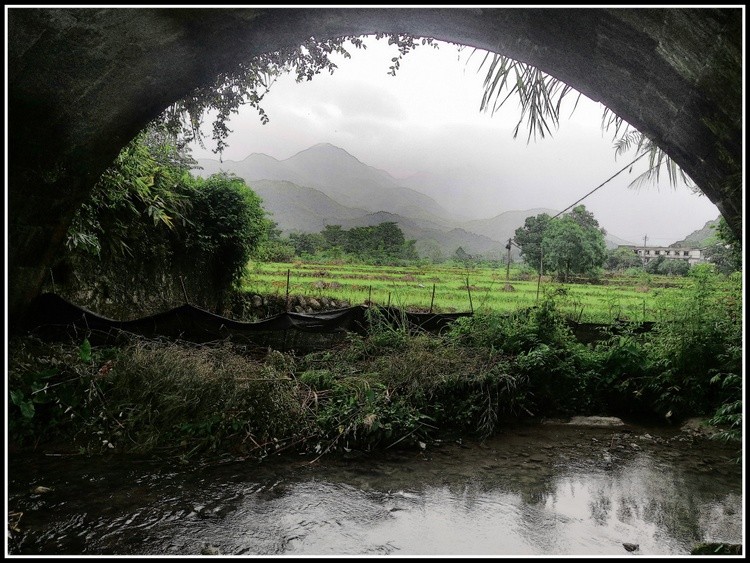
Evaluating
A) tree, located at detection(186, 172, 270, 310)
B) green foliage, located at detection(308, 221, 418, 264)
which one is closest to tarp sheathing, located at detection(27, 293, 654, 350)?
tree, located at detection(186, 172, 270, 310)

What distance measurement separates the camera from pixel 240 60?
9.25 ft

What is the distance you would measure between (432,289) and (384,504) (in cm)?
1440

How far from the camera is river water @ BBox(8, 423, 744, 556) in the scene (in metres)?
3.06

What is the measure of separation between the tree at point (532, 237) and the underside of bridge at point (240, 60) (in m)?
34.3

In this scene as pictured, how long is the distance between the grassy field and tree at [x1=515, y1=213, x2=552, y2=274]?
5.56 meters

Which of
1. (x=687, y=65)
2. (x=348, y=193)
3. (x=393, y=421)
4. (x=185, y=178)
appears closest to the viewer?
(x=687, y=65)

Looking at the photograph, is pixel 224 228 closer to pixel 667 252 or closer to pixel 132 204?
pixel 132 204

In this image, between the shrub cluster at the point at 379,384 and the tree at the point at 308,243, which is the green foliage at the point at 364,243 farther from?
the shrub cluster at the point at 379,384

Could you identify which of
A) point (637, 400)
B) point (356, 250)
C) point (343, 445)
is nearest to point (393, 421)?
point (343, 445)

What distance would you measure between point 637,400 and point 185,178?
9.23 meters

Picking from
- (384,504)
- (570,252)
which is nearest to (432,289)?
(384,504)

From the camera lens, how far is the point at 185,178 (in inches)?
382

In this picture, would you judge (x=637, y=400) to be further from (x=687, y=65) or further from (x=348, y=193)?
(x=348, y=193)

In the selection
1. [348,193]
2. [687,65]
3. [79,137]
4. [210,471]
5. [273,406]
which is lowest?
[210,471]
